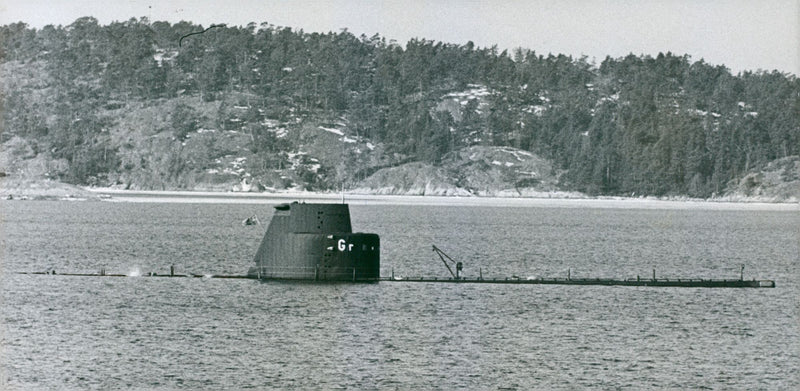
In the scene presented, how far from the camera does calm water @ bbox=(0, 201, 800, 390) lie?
147 ft

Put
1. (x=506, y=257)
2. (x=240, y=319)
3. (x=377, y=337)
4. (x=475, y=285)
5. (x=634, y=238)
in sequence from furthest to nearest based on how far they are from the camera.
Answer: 1. (x=634, y=238)
2. (x=506, y=257)
3. (x=475, y=285)
4. (x=240, y=319)
5. (x=377, y=337)

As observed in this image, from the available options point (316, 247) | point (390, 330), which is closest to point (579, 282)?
point (316, 247)

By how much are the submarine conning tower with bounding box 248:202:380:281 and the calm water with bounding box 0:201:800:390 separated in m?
0.83

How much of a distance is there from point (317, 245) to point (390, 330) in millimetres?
6981

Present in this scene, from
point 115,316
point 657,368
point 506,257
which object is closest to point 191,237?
point 506,257

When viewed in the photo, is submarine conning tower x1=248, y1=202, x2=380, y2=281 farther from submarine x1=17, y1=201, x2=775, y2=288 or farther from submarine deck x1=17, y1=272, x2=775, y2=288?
submarine deck x1=17, y1=272, x2=775, y2=288

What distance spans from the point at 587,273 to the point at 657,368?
3904 centimetres

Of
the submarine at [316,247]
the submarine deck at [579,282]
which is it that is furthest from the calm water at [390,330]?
the submarine at [316,247]

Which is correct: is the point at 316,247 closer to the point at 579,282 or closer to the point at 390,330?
the point at 390,330

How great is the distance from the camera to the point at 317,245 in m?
59.9

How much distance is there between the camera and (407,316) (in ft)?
190

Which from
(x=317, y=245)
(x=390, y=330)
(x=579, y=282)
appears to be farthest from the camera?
(x=579, y=282)

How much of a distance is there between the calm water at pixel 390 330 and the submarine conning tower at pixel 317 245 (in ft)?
2.71

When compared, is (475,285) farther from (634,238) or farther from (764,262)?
(634,238)
